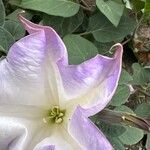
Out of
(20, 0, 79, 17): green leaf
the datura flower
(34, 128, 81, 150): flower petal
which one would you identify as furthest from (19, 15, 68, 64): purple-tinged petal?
(20, 0, 79, 17): green leaf

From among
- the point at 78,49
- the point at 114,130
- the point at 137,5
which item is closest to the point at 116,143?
the point at 114,130

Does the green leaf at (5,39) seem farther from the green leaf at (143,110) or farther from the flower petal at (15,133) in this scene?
the green leaf at (143,110)

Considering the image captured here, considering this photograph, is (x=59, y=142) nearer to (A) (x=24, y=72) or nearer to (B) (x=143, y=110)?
(A) (x=24, y=72)

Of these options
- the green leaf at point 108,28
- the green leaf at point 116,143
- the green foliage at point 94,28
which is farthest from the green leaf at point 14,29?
the green leaf at point 116,143

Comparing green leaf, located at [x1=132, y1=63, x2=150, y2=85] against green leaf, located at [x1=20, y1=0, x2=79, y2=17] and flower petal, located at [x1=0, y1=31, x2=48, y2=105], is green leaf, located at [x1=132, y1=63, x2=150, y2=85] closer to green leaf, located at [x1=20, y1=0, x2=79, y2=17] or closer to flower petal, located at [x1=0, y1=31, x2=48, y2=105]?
green leaf, located at [x1=20, y1=0, x2=79, y2=17]

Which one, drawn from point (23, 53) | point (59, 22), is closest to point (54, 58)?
point (23, 53)

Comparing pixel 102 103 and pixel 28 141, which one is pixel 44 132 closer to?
pixel 28 141
